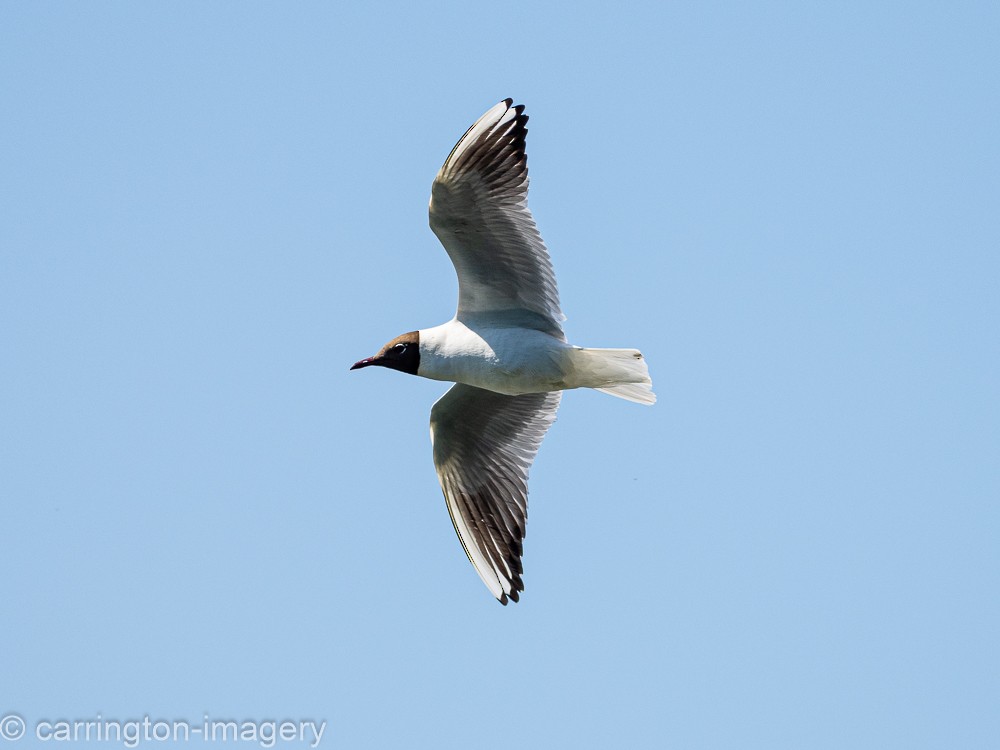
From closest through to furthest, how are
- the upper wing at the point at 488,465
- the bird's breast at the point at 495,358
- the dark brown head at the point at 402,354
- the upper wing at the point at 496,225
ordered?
the upper wing at the point at 496,225 < the bird's breast at the point at 495,358 < the dark brown head at the point at 402,354 < the upper wing at the point at 488,465

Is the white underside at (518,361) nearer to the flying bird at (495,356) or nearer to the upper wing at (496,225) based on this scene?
the flying bird at (495,356)

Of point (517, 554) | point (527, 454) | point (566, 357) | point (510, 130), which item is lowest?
point (517, 554)

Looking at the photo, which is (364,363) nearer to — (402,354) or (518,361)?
(402,354)

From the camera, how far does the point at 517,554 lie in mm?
10391

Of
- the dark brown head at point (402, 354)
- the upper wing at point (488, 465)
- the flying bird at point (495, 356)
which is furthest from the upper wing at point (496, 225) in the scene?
the upper wing at point (488, 465)

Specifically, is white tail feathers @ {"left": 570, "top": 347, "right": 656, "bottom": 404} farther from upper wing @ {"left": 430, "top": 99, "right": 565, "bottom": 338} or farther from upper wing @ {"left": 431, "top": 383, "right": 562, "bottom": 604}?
upper wing @ {"left": 431, "top": 383, "right": 562, "bottom": 604}

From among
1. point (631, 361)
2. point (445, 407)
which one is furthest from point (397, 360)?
point (631, 361)

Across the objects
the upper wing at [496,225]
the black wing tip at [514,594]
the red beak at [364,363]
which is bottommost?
the black wing tip at [514,594]

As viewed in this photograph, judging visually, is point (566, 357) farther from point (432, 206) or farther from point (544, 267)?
point (432, 206)

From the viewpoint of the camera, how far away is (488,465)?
10.6 m

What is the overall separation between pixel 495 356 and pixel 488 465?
1.25 metres

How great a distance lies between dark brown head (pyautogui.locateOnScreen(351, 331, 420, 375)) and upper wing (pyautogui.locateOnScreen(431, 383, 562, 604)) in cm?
58

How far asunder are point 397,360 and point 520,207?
4.32 ft

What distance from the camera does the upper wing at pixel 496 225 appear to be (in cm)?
931
